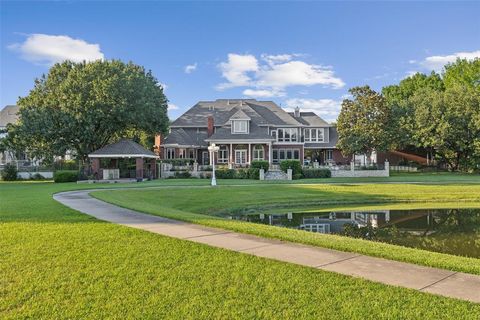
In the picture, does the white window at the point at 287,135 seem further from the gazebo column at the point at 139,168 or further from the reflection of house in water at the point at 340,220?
the reflection of house in water at the point at 340,220

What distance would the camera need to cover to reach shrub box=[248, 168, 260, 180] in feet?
131

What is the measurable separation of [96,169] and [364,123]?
28471mm

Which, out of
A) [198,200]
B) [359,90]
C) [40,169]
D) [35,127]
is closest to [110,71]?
[35,127]

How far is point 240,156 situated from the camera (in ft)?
157

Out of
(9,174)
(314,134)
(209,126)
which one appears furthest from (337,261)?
(314,134)

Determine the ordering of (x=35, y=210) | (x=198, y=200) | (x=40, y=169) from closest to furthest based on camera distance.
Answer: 1. (x=35, y=210)
2. (x=198, y=200)
3. (x=40, y=169)

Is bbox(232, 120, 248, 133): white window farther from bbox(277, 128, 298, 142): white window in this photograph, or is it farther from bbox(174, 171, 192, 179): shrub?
bbox(174, 171, 192, 179): shrub

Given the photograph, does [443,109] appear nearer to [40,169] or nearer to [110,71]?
[110,71]

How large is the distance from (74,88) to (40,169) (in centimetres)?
1365

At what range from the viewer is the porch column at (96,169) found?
37.8 metres

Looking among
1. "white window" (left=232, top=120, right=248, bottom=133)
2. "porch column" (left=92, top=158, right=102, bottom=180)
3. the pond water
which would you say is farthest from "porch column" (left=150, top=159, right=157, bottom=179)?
the pond water

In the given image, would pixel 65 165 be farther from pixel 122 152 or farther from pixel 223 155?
pixel 223 155

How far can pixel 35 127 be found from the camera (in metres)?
37.1

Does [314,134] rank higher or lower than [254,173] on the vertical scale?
higher
